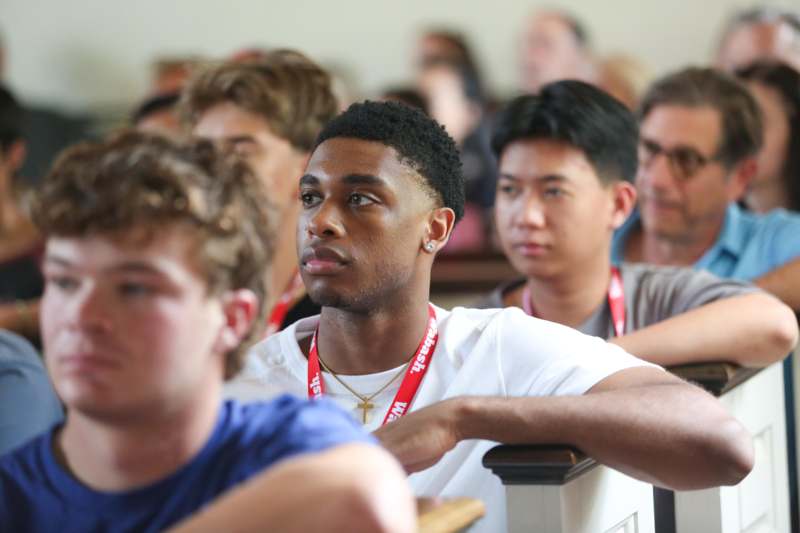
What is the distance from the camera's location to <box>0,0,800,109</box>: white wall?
7762 mm

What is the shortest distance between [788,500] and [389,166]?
1248 mm

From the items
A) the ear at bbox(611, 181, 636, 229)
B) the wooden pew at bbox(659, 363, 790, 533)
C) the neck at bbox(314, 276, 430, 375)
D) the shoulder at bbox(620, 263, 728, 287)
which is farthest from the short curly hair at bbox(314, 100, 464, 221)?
the ear at bbox(611, 181, 636, 229)

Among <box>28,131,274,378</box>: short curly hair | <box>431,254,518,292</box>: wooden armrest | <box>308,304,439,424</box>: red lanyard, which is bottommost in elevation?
<box>431,254,518,292</box>: wooden armrest

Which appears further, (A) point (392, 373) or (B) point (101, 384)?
(A) point (392, 373)

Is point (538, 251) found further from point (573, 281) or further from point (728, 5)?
point (728, 5)

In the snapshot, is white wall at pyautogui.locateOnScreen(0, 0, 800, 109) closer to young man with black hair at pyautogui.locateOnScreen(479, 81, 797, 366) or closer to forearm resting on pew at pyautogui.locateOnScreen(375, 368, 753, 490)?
young man with black hair at pyautogui.locateOnScreen(479, 81, 797, 366)

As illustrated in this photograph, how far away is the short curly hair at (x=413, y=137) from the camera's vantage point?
82.0 inches

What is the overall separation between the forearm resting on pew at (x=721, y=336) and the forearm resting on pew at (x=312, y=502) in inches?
49.6

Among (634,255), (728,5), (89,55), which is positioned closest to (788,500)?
(634,255)

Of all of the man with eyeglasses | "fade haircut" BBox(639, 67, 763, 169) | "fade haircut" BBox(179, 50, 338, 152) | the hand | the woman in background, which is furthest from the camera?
the woman in background

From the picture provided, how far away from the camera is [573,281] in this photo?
2.74 meters

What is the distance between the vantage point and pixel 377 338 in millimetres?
2072

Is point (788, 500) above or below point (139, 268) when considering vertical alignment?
below

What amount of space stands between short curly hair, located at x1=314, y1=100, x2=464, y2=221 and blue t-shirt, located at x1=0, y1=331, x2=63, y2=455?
62cm
